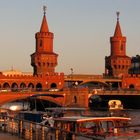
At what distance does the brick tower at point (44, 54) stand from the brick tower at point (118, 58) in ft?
52.3

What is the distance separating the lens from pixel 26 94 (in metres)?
85.5

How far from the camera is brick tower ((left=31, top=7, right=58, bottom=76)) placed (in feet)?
385

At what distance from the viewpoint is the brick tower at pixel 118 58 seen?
12425cm

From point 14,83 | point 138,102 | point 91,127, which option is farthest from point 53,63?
point 91,127

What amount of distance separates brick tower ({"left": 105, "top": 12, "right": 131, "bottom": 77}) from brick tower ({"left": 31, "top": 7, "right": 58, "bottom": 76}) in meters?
16.0

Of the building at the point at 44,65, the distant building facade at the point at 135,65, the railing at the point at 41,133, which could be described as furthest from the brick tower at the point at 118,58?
the railing at the point at 41,133

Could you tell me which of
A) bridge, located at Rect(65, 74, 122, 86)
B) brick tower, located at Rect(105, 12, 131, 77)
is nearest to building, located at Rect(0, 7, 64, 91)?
bridge, located at Rect(65, 74, 122, 86)

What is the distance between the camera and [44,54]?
117625mm

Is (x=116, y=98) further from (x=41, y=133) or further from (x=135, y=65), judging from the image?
(x=41, y=133)

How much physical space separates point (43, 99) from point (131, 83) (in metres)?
37.1

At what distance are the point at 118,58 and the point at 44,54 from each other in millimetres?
19939

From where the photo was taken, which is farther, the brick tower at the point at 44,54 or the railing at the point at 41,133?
the brick tower at the point at 44,54

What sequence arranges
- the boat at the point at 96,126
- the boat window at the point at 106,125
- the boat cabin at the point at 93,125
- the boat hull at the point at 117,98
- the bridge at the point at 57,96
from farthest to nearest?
the boat hull at the point at 117,98, the bridge at the point at 57,96, the boat window at the point at 106,125, the boat cabin at the point at 93,125, the boat at the point at 96,126

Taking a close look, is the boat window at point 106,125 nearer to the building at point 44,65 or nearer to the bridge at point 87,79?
the building at point 44,65
